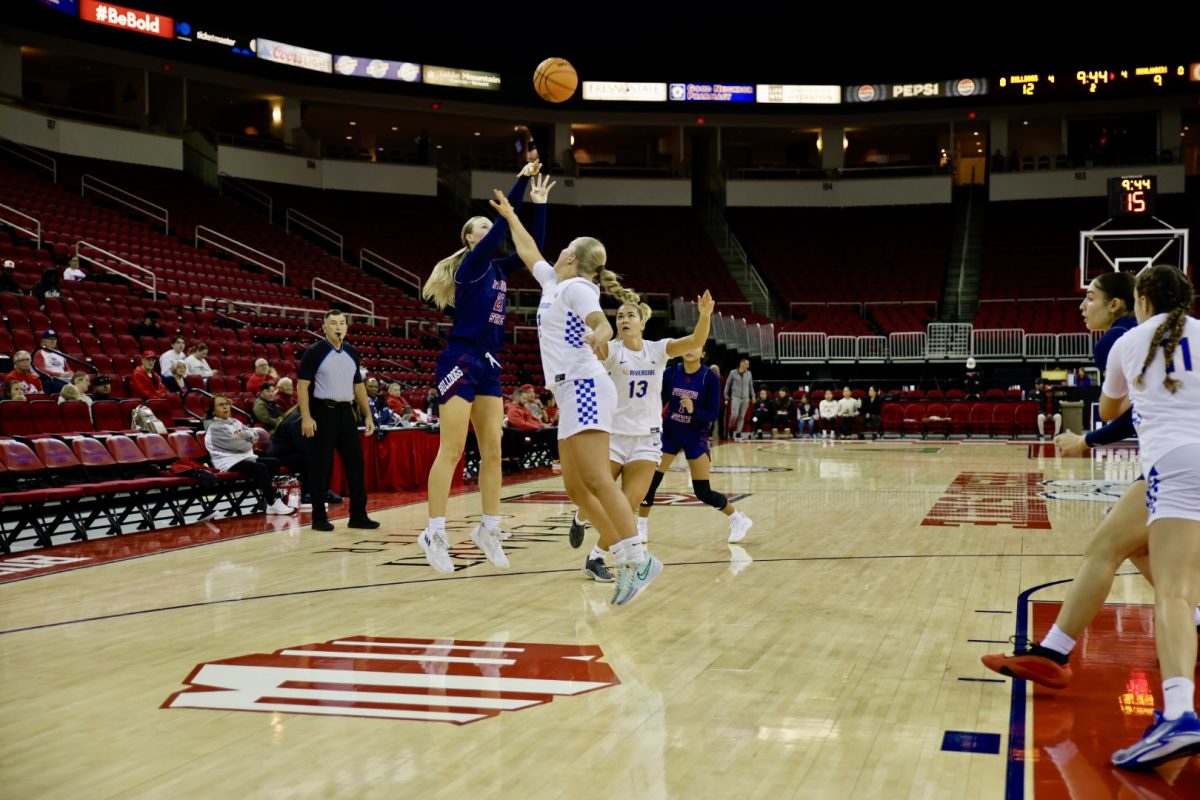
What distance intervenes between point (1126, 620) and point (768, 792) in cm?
323

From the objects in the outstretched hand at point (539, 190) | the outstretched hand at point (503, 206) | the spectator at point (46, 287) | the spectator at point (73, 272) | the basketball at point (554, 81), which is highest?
the basketball at point (554, 81)

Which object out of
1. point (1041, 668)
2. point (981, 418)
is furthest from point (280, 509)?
point (981, 418)

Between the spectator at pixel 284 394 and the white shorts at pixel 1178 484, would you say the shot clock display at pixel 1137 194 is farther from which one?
the white shorts at pixel 1178 484

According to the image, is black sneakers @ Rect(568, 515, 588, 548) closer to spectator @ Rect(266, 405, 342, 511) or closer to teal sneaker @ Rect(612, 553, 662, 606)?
teal sneaker @ Rect(612, 553, 662, 606)

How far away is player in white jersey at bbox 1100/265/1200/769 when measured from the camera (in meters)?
3.54

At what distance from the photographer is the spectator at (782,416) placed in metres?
27.5

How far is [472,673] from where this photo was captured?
4617mm

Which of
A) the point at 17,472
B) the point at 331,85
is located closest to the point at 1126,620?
the point at 17,472

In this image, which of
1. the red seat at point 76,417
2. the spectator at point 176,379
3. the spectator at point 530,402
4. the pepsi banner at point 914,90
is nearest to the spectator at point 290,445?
the red seat at point 76,417

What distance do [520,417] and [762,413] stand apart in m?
12.1

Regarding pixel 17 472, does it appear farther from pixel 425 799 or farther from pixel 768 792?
pixel 768 792

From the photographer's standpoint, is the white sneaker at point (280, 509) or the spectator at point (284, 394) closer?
the white sneaker at point (280, 509)

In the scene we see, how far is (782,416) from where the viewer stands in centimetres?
2777

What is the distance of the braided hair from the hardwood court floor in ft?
4.29
